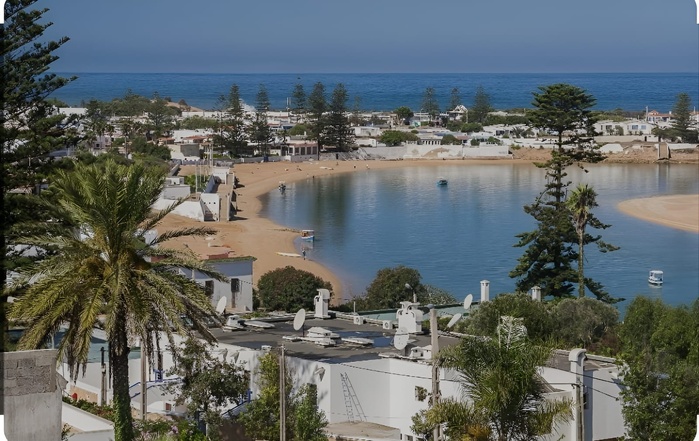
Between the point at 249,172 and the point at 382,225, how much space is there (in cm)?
1624

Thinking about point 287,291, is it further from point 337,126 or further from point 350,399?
point 337,126

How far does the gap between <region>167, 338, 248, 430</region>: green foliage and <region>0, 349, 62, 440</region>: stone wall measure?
18.3ft

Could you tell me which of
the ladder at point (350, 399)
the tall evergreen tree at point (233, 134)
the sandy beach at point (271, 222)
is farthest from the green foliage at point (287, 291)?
the tall evergreen tree at point (233, 134)

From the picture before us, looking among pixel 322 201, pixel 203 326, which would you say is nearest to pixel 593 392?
pixel 203 326

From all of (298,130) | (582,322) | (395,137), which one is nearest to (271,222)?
(582,322)

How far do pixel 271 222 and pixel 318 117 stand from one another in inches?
1175

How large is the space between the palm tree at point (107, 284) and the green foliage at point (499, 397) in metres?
1.93

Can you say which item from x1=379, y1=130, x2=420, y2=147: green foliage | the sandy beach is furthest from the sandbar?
x1=379, y1=130, x2=420, y2=147: green foliage

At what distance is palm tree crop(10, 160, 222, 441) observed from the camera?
8.19 m

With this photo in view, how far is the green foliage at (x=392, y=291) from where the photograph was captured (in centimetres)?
2278

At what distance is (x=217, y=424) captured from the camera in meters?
11.2

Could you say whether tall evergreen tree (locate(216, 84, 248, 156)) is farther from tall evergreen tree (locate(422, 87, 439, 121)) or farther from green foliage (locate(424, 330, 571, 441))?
green foliage (locate(424, 330, 571, 441))

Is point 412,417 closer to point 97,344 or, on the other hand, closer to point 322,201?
point 97,344

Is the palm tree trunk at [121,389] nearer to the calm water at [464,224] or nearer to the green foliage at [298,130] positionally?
the calm water at [464,224]
